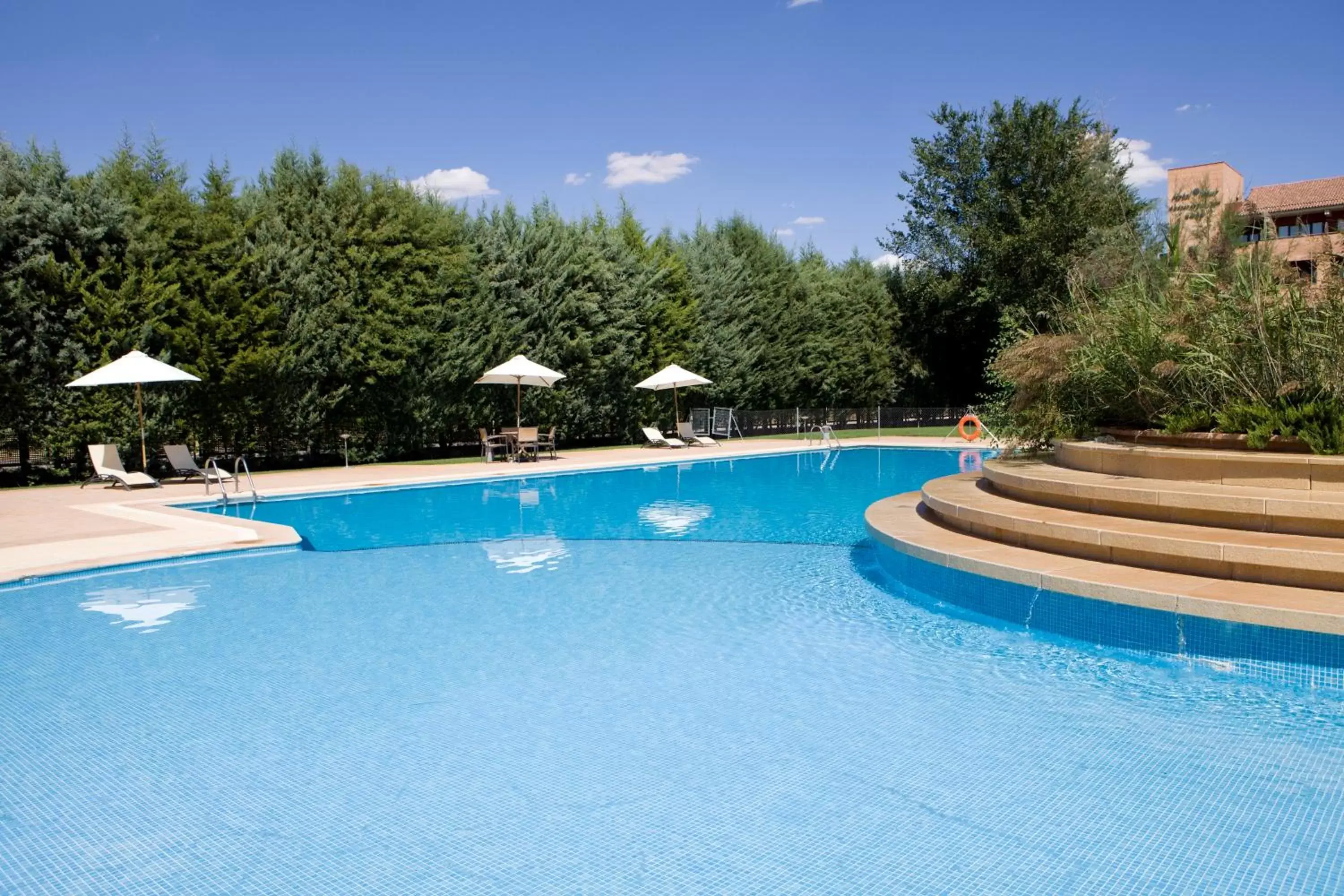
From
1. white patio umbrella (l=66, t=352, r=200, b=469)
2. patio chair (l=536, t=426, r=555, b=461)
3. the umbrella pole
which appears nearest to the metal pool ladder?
the umbrella pole

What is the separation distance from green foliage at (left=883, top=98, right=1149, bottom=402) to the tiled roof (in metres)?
23.2

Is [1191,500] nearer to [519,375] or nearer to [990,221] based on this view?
[519,375]

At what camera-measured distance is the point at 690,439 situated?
76.9 ft

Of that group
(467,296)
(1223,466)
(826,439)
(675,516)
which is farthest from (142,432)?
(826,439)

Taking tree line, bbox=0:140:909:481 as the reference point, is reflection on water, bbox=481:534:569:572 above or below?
below

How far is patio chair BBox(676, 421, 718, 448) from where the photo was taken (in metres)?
23.3

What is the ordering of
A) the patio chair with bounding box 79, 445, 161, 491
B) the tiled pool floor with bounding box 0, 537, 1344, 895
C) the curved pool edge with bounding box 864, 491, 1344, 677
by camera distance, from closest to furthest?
the tiled pool floor with bounding box 0, 537, 1344, 895
the curved pool edge with bounding box 864, 491, 1344, 677
the patio chair with bounding box 79, 445, 161, 491

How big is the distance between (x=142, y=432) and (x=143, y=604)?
27.3ft

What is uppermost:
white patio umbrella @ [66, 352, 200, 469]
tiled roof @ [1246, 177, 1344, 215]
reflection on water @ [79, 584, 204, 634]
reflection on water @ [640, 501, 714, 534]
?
tiled roof @ [1246, 177, 1344, 215]

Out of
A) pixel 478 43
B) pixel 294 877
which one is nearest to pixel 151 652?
pixel 294 877

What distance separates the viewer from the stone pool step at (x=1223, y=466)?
668 cm

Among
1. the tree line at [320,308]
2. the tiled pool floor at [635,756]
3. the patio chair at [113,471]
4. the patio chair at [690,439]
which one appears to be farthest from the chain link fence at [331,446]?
the tiled pool floor at [635,756]

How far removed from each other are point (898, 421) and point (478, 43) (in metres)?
18.4

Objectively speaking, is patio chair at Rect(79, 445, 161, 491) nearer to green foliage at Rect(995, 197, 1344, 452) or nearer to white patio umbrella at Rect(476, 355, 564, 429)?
white patio umbrella at Rect(476, 355, 564, 429)
